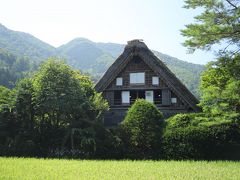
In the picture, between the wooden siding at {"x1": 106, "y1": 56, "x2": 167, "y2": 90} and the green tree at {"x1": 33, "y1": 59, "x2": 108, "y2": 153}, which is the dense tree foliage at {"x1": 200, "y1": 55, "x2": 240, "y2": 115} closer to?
the green tree at {"x1": 33, "y1": 59, "x2": 108, "y2": 153}

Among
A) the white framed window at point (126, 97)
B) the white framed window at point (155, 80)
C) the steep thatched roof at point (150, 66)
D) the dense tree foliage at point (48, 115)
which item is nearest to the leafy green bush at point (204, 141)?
the dense tree foliage at point (48, 115)

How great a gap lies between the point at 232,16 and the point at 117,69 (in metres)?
19.6

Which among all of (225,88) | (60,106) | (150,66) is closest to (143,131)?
(60,106)

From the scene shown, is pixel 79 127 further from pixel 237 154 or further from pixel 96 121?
pixel 237 154

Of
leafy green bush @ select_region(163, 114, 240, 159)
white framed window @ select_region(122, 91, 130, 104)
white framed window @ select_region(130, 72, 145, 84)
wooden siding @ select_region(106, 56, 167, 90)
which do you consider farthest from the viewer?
white framed window @ select_region(122, 91, 130, 104)

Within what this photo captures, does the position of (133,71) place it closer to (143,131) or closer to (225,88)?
(143,131)

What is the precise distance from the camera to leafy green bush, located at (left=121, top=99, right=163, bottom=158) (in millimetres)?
21516

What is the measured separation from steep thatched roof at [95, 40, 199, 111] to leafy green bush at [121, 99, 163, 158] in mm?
9594

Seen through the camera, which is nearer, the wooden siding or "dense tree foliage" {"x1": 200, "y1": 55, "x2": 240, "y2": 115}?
"dense tree foliage" {"x1": 200, "y1": 55, "x2": 240, "y2": 115}

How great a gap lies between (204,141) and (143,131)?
385 cm

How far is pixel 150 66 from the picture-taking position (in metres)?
32.8

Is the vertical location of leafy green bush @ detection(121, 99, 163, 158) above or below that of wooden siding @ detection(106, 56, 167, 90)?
below

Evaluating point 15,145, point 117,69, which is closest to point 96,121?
point 15,145

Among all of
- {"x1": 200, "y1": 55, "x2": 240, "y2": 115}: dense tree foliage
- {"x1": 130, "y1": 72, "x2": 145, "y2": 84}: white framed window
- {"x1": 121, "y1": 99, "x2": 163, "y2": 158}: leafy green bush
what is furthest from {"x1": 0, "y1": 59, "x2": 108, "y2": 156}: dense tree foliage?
{"x1": 130, "y1": 72, "x2": 145, "y2": 84}: white framed window
